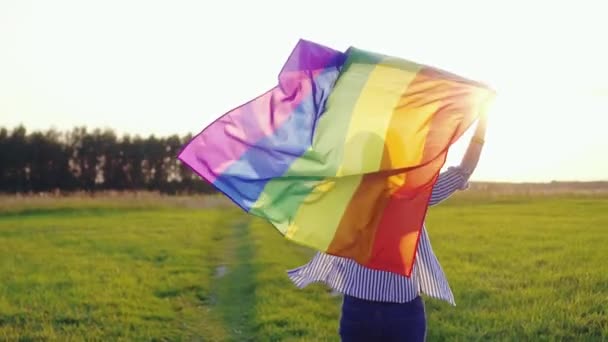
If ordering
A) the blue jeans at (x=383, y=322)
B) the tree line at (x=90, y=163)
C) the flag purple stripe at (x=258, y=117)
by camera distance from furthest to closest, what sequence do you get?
the tree line at (x=90, y=163) → the flag purple stripe at (x=258, y=117) → the blue jeans at (x=383, y=322)

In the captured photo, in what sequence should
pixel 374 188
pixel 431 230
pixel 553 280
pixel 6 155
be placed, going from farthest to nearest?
1. pixel 6 155
2. pixel 431 230
3. pixel 553 280
4. pixel 374 188

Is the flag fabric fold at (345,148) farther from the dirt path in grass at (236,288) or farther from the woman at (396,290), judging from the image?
the dirt path in grass at (236,288)

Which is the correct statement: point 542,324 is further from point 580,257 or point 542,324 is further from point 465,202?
point 465,202

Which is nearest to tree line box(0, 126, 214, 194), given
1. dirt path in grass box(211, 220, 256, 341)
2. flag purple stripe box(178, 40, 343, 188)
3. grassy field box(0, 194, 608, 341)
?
grassy field box(0, 194, 608, 341)

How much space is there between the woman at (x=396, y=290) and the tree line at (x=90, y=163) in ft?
226

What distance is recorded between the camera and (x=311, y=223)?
5.52 m

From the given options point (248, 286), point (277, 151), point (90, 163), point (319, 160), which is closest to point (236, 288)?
point (248, 286)

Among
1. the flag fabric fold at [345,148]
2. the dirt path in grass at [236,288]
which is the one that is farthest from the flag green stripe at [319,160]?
the dirt path in grass at [236,288]

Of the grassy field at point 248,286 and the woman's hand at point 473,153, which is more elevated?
the woman's hand at point 473,153

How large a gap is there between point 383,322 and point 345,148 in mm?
1191

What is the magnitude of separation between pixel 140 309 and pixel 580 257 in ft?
31.0

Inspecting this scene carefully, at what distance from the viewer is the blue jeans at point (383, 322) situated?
16.5 ft

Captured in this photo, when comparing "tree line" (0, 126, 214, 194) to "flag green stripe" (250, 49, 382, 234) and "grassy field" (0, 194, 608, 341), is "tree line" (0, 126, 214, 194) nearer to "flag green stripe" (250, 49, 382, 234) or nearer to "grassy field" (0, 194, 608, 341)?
"grassy field" (0, 194, 608, 341)

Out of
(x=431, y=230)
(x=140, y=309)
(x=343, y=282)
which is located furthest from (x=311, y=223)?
(x=431, y=230)
